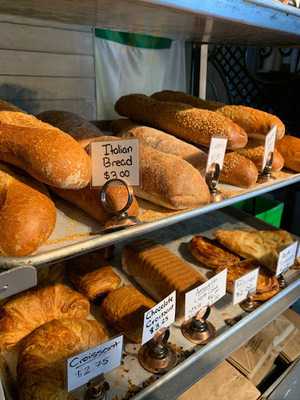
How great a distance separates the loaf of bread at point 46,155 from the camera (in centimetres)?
67

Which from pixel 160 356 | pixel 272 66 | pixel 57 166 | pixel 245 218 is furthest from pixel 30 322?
pixel 272 66

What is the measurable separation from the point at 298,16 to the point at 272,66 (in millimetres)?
1748

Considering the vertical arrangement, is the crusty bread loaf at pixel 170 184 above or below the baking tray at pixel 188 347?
above

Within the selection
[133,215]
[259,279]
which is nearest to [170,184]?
[133,215]

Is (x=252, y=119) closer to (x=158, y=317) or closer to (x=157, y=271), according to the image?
→ (x=157, y=271)

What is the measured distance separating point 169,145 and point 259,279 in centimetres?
59

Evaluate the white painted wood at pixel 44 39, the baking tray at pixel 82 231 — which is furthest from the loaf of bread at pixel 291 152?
the white painted wood at pixel 44 39

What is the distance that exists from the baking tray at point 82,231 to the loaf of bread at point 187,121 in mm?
204

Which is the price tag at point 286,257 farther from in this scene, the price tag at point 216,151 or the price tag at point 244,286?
the price tag at point 216,151

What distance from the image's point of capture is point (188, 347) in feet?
3.08

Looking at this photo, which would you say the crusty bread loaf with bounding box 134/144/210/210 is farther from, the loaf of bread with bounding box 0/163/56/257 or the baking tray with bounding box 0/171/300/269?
the loaf of bread with bounding box 0/163/56/257

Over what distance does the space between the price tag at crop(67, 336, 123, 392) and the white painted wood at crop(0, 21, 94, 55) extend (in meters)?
1.17

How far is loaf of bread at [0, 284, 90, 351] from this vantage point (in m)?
0.85

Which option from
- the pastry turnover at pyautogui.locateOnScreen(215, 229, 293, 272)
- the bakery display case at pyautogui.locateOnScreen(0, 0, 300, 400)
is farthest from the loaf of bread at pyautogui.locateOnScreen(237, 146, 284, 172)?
the pastry turnover at pyautogui.locateOnScreen(215, 229, 293, 272)
